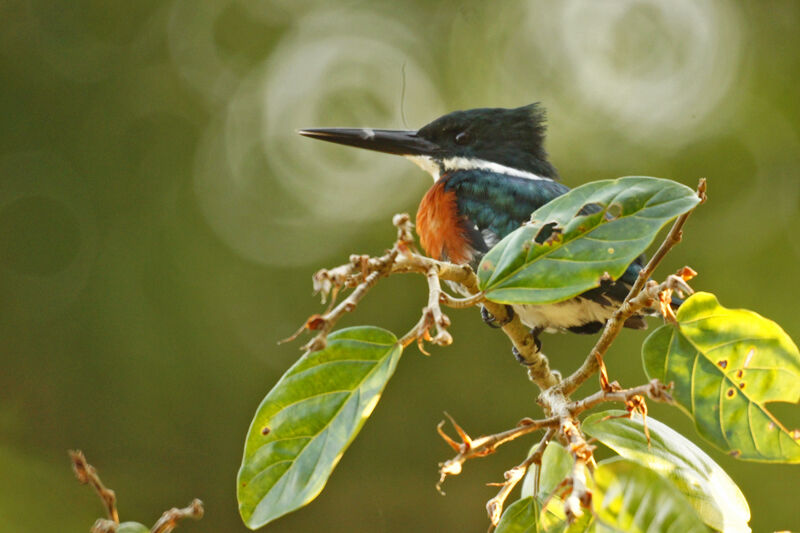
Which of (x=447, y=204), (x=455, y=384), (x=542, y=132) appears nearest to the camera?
(x=447, y=204)

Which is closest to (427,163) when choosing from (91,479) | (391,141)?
(391,141)

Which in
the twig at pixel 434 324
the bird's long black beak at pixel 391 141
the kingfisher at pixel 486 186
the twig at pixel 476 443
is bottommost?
the twig at pixel 476 443

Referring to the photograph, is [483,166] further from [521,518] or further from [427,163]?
[521,518]

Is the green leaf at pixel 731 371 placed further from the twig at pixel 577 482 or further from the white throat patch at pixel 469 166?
the white throat patch at pixel 469 166

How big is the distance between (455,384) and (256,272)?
5.54 ft

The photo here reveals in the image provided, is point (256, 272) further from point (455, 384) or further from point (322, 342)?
point (322, 342)

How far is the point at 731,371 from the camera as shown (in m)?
1.05

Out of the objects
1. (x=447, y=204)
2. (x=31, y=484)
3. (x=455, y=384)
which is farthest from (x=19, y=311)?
(x=447, y=204)

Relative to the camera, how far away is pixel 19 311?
5.64m

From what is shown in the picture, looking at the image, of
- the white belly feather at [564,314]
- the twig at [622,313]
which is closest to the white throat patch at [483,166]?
the white belly feather at [564,314]

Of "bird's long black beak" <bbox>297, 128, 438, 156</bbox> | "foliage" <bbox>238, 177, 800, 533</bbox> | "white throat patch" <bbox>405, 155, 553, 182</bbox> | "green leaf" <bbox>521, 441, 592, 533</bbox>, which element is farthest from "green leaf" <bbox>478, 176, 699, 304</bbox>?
"bird's long black beak" <bbox>297, 128, 438, 156</bbox>

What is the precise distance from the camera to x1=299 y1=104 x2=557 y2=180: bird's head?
316cm

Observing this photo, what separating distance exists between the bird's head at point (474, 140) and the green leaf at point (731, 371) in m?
2.08

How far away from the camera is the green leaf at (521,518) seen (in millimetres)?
1089
